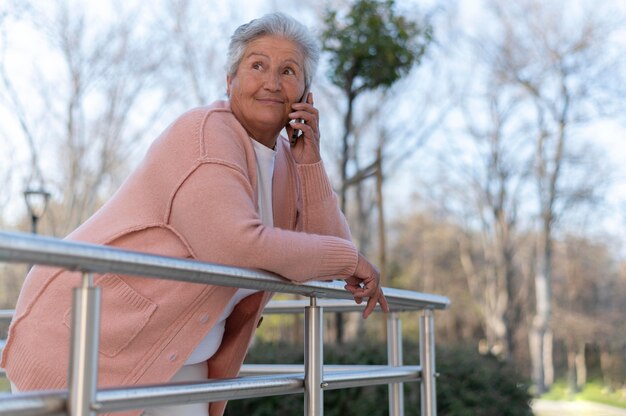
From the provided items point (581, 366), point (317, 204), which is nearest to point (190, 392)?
point (317, 204)

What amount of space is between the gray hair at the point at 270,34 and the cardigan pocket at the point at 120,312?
1.95 feet

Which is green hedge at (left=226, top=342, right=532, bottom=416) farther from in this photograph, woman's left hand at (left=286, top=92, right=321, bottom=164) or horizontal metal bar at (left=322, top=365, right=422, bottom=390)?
woman's left hand at (left=286, top=92, right=321, bottom=164)

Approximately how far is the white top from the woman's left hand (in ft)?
0.31

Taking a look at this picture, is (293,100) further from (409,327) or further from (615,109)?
(409,327)

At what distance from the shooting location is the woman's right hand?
179 centimetres

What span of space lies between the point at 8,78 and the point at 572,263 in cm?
2059

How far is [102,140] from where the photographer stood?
16.9 meters

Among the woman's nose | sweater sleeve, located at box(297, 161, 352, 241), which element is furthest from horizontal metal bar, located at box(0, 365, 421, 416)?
the woman's nose

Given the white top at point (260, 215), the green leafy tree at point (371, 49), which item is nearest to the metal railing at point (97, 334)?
the white top at point (260, 215)

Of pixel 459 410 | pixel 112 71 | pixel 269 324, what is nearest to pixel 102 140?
pixel 112 71

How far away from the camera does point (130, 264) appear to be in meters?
1.18

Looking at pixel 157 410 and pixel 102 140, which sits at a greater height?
pixel 102 140

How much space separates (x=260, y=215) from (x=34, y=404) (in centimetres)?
82

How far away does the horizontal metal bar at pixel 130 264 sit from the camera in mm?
999
